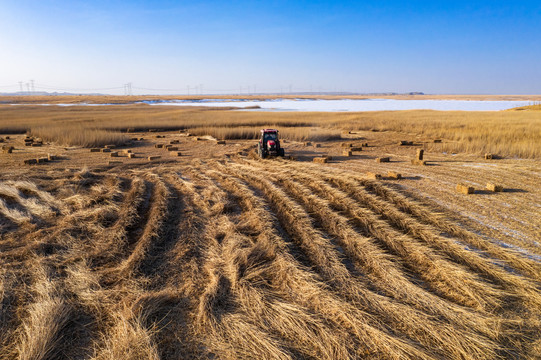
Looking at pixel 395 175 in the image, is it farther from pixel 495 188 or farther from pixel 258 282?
pixel 258 282

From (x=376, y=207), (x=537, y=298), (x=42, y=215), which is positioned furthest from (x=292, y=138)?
(x=537, y=298)

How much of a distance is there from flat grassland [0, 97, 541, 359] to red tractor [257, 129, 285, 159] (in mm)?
5071

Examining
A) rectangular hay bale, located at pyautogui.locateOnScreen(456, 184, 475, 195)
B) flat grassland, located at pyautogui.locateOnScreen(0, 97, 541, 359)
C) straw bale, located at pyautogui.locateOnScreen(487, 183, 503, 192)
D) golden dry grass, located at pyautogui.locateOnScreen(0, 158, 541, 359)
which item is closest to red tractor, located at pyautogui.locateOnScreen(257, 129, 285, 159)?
flat grassland, located at pyautogui.locateOnScreen(0, 97, 541, 359)

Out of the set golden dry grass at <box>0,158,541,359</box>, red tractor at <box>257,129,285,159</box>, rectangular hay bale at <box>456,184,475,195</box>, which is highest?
red tractor at <box>257,129,285,159</box>

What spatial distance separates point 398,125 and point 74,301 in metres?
30.4

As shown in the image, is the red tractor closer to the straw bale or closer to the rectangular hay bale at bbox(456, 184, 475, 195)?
the rectangular hay bale at bbox(456, 184, 475, 195)

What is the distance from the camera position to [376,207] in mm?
7922

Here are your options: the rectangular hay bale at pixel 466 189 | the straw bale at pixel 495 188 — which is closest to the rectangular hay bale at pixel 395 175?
the rectangular hay bale at pixel 466 189

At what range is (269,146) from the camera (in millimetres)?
16234

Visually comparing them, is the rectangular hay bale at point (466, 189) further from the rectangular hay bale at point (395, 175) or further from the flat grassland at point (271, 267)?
the rectangular hay bale at point (395, 175)

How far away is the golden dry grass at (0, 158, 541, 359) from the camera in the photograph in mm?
3562

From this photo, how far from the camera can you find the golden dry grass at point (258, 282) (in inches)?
140

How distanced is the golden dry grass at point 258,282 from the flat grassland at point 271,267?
1.1 inches

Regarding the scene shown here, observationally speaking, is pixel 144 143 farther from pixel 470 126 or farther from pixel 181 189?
pixel 470 126
